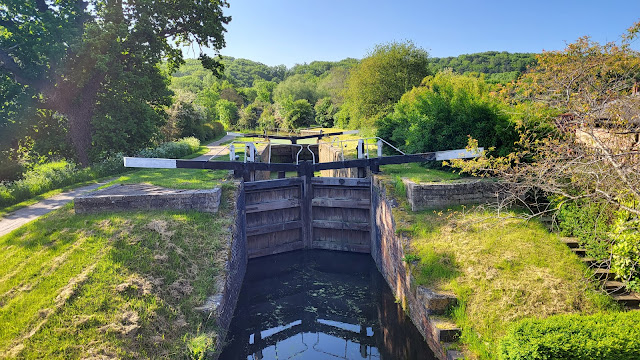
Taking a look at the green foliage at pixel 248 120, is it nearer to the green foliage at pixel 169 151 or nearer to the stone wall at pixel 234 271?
the green foliage at pixel 169 151

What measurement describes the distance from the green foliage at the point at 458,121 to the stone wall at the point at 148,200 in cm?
824

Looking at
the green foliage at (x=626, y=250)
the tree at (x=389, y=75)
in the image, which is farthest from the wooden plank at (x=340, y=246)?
the tree at (x=389, y=75)

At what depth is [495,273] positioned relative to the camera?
308 inches

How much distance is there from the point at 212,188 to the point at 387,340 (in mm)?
6288

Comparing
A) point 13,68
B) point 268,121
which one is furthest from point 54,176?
point 268,121

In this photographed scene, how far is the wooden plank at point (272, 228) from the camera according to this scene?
13172 mm

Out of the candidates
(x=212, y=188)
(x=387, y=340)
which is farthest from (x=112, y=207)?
(x=387, y=340)

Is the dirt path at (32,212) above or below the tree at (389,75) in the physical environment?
below

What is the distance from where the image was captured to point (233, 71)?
378 feet

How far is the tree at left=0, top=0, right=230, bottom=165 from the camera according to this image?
1343cm

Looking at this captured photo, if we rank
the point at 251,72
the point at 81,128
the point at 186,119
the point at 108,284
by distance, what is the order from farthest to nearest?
the point at 251,72 → the point at 186,119 → the point at 81,128 → the point at 108,284

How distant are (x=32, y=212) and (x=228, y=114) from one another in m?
37.6

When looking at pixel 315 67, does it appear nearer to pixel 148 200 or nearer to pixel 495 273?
pixel 148 200

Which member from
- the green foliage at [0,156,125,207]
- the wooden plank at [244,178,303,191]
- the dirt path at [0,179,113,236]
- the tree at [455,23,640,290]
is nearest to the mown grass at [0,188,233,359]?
the dirt path at [0,179,113,236]
